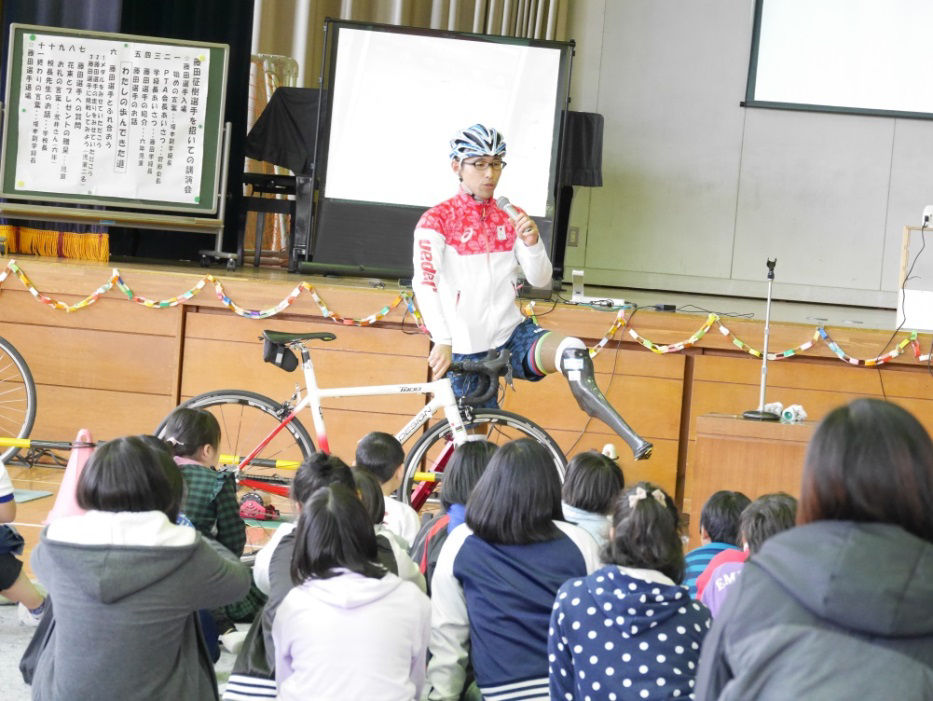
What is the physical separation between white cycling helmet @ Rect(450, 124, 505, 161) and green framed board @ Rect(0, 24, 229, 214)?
2.62 meters

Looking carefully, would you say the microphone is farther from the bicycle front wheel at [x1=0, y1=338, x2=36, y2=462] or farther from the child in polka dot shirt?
the bicycle front wheel at [x1=0, y1=338, x2=36, y2=462]

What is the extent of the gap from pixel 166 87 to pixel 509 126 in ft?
6.00

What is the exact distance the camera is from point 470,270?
155 inches

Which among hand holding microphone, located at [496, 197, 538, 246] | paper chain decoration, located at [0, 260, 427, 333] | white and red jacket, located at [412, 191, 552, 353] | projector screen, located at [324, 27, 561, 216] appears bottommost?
paper chain decoration, located at [0, 260, 427, 333]

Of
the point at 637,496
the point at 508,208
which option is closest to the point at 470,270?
the point at 508,208

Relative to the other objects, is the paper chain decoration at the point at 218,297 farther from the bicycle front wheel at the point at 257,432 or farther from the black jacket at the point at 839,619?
the black jacket at the point at 839,619

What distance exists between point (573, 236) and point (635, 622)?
6254mm

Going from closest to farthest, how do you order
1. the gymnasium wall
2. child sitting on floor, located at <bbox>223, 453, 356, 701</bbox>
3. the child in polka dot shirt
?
1. the child in polka dot shirt
2. child sitting on floor, located at <bbox>223, 453, 356, 701</bbox>
3. the gymnasium wall

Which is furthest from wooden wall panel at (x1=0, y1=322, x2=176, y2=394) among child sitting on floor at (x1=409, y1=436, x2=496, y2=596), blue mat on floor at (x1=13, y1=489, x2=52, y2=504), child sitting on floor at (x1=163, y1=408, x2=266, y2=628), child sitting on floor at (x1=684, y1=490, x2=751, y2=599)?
child sitting on floor at (x1=684, y1=490, x2=751, y2=599)

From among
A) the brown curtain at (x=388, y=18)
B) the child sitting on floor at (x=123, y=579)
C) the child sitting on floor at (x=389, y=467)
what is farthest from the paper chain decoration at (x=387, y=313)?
the child sitting on floor at (x=123, y=579)

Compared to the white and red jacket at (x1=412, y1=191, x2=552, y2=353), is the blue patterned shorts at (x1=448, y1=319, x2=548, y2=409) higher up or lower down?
lower down

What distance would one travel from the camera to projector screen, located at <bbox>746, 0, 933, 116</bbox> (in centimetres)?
777

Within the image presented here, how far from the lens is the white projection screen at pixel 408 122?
610 centimetres

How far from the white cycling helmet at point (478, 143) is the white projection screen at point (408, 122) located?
2208 millimetres
